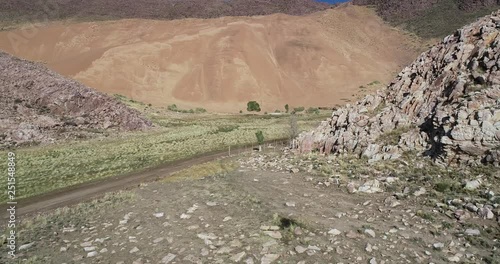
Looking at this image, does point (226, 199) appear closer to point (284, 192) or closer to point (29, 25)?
point (284, 192)

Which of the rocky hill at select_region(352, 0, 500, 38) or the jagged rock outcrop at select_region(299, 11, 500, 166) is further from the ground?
the rocky hill at select_region(352, 0, 500, 38)

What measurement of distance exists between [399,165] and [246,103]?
218ft

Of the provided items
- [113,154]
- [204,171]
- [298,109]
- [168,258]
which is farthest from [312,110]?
[168,258]

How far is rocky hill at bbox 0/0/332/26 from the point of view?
565 feet

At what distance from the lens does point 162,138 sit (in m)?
44.4

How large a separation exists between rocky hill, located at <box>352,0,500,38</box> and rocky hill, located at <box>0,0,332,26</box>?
71.9 m

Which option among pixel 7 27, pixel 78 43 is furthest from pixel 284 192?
pixel 7 27

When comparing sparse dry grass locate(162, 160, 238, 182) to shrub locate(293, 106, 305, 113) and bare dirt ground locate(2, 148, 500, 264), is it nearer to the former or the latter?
bare dirt ground locate(2, 148, 500, 264)

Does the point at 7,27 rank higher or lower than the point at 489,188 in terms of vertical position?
higher

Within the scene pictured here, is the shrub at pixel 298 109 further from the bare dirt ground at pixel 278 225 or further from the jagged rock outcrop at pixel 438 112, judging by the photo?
the bare dirt ground at pixel 278 225

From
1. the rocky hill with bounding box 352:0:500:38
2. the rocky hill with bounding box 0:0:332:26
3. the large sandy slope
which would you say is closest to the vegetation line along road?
the large sandy slope

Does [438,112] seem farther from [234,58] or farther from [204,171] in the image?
[234,58]

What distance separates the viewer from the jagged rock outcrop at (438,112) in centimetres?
1694

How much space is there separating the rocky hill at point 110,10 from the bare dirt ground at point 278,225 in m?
175
